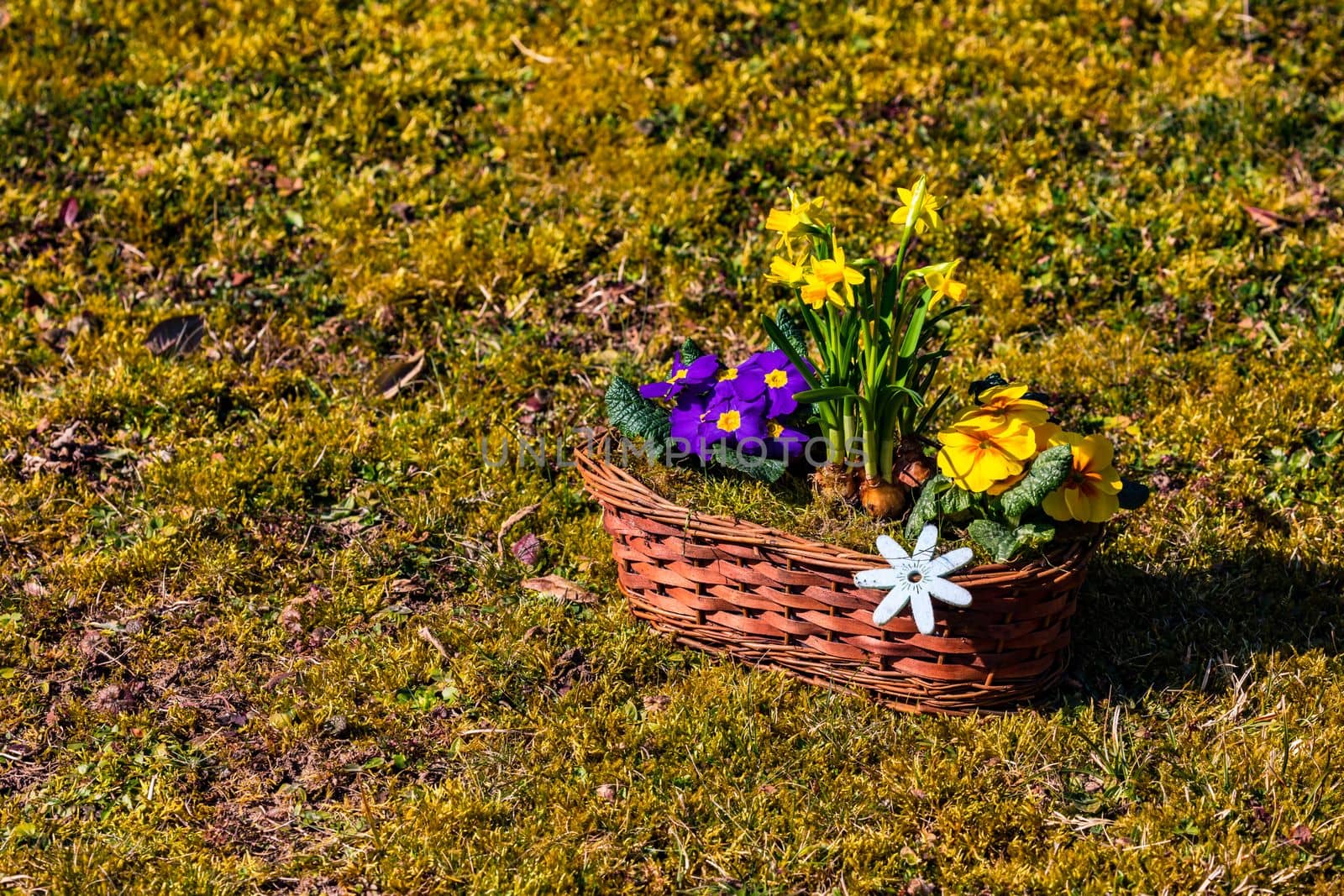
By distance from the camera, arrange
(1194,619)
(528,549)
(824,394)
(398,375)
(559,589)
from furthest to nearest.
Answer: (398,375)
(528,549)
(559,589)
(1194,619)
(824,394)

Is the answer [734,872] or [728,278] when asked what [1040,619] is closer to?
[734,872]

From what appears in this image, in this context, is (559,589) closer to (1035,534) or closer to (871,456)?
(871,456)

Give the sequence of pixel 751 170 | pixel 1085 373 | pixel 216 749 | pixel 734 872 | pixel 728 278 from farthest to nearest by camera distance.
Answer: pixel 751 170, pixel 728 278, pixel 1085 373, pixel 216 749, pixel 734 872

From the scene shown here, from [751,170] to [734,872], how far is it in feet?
9.99

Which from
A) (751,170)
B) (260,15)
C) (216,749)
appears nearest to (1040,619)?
(216,749)

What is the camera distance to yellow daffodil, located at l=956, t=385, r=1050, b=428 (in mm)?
2902

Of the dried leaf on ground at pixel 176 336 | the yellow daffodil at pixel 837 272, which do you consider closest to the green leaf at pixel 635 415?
the yellow daffodil at pixel 837 272

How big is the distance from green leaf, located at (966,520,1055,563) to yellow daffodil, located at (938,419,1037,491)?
0.32 ft

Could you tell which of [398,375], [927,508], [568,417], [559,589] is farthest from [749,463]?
[398,375]

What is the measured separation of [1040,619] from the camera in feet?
9.67

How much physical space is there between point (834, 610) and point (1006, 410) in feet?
1.99

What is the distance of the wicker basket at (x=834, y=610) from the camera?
289 centimetres

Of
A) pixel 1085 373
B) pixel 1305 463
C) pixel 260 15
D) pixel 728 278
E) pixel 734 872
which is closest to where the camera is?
pixel 734 872

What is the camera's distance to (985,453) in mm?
2865
